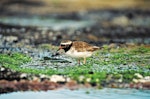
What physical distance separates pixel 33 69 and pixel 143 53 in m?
3.56

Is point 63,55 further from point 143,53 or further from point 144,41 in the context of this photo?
point 144,41

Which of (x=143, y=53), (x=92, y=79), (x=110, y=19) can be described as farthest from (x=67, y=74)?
(x=110, y=19)

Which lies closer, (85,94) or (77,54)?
(85,94)

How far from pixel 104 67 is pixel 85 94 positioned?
6.89 ft

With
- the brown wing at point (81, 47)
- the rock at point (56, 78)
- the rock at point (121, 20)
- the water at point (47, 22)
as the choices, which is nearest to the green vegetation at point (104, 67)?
the rock at point (56, 78)

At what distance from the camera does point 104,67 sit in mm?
13484

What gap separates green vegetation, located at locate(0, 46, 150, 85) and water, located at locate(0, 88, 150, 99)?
47 centimetres

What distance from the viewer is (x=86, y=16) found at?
A: 2677 cm

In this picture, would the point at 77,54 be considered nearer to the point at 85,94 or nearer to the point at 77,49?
the point at 77,49

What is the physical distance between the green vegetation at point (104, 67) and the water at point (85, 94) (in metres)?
0.47

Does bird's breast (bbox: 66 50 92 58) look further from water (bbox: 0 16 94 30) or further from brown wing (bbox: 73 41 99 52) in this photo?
Result: water (bbox: 0 16 94 30)

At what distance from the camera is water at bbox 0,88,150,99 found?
37.2ft

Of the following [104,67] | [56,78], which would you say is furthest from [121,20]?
[56,78]

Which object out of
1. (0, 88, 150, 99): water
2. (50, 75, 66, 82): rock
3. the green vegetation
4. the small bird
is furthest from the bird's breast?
(0, 88, 150, 99): water
